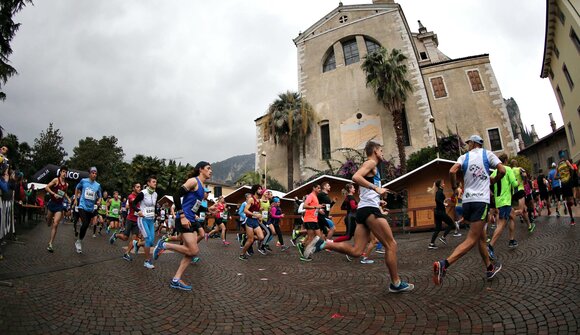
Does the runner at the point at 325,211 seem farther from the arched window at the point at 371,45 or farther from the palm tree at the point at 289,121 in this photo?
the arched window at the point at 371,45

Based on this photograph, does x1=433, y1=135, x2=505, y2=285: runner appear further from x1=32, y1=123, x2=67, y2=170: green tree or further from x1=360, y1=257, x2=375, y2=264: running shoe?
Result: x1=32, y1=123, x2=67, y2=170: green tree

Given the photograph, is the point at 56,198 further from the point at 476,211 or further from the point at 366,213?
the point at 476,211

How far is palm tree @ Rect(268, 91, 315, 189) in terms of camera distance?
33516mm

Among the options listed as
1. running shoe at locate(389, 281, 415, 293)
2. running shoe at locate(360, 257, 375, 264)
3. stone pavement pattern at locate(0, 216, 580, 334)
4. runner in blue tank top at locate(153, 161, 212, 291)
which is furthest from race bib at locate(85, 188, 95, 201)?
running shoe at locate(389, 281, 415, 293)

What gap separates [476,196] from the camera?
443 centimetres

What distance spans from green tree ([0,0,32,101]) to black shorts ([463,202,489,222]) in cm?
1999

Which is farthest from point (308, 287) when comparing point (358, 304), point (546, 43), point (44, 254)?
point (546, 43)

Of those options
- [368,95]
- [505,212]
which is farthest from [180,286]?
[368,95]

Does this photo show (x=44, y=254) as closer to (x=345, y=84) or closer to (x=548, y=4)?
(x=548, y=4)

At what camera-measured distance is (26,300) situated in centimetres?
387

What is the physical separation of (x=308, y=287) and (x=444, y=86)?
3270cm

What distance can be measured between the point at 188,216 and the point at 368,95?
31254mm

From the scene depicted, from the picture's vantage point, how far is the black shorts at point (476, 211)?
4.31 meters

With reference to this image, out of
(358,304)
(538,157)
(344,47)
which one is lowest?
(358,304)
